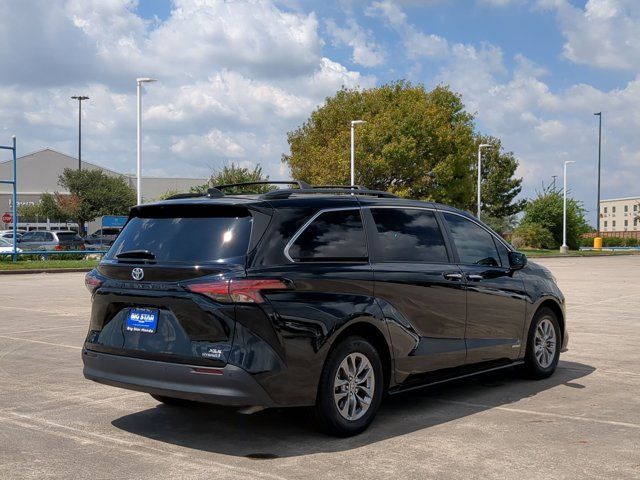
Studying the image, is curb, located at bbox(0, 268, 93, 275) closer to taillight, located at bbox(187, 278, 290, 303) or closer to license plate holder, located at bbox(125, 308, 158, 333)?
license plate holder, located at bbox(125, 308, 158, 333)

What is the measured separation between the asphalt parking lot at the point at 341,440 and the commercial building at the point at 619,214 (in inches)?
7081

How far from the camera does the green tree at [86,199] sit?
6662 centimetres

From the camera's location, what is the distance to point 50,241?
1608 inches

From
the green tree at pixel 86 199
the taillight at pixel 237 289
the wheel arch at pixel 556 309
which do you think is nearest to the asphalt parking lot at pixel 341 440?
the wheel arch at pixel 556 309

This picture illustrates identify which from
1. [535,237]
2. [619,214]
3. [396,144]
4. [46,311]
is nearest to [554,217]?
[535,237]

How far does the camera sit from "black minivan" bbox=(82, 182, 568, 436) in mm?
5398

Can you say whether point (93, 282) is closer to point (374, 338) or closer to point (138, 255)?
point (138, 255)

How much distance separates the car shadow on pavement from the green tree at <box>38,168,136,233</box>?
201ft

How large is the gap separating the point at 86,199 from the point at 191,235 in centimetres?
6444

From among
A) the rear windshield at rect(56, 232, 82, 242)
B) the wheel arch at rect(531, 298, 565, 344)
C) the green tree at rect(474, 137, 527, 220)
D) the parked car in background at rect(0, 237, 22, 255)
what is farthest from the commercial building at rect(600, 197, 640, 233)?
the wheel arch at rect(531, 298, 565, 344)

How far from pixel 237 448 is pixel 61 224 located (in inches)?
2804

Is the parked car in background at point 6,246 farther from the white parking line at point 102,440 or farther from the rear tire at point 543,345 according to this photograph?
the rear tire at point 543,345

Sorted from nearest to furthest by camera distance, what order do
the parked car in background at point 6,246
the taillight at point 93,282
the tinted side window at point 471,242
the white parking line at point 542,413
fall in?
the taillight at point 93,282
the white parking line at point 542,413
the tinted side window at point 471,242
the parked car in background at point 6,246

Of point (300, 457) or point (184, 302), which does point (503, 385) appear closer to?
point (300, 457)
